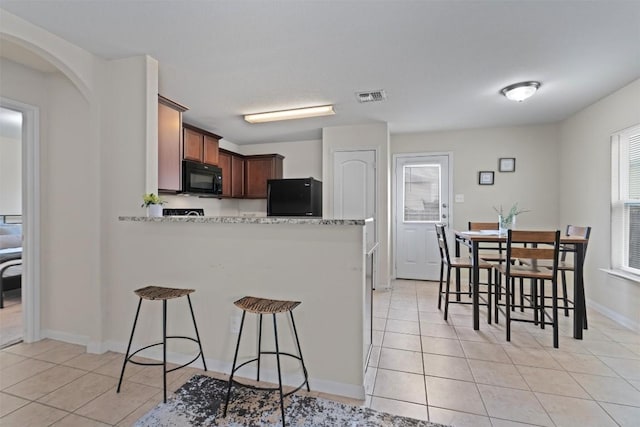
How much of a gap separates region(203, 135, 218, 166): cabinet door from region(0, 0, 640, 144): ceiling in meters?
0.66

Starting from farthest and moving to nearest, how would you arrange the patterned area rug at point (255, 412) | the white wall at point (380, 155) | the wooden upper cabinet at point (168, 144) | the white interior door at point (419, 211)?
the white interior door at point (419, 211) < the white wall at point (380, 155) < the wooden upper cabinet at point (168, 144) < the patterned area rug at point (255, 412)

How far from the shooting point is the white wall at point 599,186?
2.87m

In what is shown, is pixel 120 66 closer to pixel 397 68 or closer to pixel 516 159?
pixel 397 68

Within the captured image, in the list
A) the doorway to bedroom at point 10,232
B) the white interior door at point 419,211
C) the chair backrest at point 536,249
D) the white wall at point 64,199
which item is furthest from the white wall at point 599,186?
the doorway to bedroom at point 10,232

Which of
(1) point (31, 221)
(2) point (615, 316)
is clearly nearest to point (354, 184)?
(2) point (615, 316)

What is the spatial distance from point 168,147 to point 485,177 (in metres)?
4.29

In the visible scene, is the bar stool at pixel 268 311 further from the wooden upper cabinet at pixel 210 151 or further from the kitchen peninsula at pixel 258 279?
the wooden upper cabinet at pixel 210 151

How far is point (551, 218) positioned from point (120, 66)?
214 inches

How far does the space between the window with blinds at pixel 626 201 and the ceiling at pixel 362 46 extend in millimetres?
575

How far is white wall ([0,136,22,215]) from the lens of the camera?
5078 millimetres

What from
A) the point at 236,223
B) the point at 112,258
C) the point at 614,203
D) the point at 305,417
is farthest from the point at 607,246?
the point at 112,258

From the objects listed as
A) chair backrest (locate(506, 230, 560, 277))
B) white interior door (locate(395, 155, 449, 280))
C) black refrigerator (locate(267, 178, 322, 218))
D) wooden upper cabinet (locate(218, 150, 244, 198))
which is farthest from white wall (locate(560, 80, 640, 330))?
wooden upper cabinet (locate(218, 150, 244, 198))

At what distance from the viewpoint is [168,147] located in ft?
9.22

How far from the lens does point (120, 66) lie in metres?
2.42
